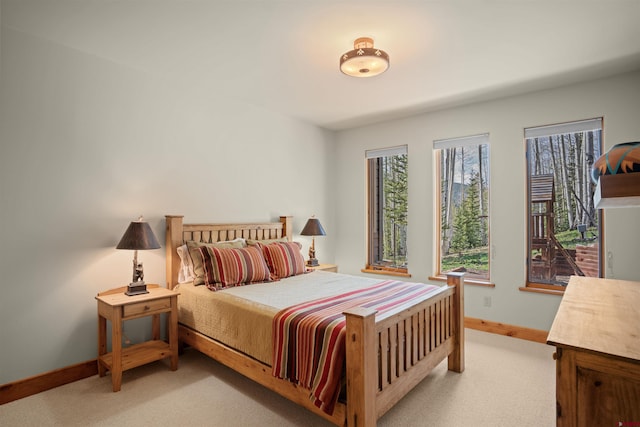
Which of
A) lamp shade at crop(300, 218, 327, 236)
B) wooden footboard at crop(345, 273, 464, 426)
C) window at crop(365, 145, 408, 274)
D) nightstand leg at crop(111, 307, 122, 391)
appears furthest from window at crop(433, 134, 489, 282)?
nightstand leg at crop(111, 307, 122, 391)

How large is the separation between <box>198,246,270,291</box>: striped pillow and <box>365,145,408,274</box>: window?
216 cm

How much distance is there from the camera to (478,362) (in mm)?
2979

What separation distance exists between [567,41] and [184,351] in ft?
13.8

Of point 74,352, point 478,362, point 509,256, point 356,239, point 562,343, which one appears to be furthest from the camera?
point 356,239

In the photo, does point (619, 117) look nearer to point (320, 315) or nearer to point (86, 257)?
point (320, 315)

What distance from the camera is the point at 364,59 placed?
2.38 meters

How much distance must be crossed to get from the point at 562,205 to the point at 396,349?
267cm

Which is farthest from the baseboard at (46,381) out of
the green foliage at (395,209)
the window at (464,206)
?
the window at (464,206)

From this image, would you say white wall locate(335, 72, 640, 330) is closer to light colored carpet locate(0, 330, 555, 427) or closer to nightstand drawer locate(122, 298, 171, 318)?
light colored carpet locate(0, 330, 555, 427)

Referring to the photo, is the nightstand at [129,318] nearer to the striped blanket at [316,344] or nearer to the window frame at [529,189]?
the striped blanket at [316,344]

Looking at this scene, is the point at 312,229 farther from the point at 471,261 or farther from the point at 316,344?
the point at 316,344

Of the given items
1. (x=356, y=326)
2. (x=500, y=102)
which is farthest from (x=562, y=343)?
(x=500, y=102)

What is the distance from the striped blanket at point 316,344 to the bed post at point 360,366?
0.09 metres

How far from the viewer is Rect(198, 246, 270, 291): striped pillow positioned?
2.94 meters
